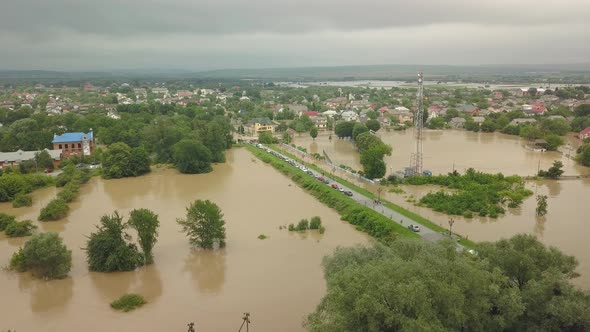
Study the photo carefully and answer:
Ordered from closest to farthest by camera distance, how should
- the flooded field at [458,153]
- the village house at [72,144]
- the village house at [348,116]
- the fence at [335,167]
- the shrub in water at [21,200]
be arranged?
1. the shrub in water at [21,200]
2. the fence at [335,167]
3. the flooded field at [458,153]
4. the village house at [72,144]
5. the village house at [348,116]

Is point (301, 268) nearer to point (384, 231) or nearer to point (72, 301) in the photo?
point (384, 231)

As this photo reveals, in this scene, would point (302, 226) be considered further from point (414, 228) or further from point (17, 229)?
point (17, 229)

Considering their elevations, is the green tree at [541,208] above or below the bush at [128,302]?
above

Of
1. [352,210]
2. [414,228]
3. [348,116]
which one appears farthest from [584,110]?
[414,228]

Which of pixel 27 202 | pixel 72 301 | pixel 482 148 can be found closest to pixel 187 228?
pixel 72 301

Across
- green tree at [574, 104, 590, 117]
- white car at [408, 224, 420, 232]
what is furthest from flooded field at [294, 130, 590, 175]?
green tree at [574, 104, 590, 117]

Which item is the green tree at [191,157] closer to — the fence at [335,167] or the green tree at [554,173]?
the fence at [335,167]

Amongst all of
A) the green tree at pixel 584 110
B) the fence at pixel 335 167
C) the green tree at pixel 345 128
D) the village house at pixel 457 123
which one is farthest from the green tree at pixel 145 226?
the green tree at pixel 584 110
